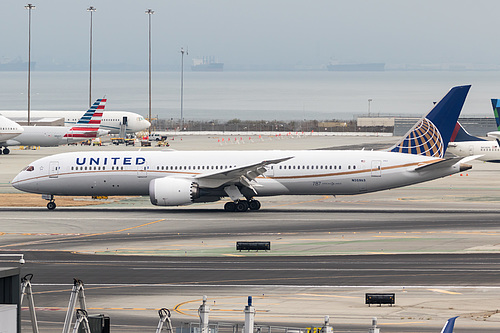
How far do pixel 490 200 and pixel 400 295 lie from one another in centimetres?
3592

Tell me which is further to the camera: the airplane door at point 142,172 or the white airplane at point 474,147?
the white airplane at point 474,147

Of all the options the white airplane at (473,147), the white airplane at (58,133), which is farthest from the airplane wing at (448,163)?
the white airplane at (58,133)

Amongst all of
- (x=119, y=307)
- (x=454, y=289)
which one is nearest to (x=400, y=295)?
(x=454, y=289)

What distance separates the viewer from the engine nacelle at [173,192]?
5272 centimetres

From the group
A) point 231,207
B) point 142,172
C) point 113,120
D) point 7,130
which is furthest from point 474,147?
point 113,120

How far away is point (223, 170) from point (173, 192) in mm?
3353

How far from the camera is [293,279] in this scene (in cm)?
3200

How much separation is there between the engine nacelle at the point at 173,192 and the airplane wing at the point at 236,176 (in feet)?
2.52

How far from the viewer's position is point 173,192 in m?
52.7

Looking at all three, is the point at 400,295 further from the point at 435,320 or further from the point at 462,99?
the point at 462,99

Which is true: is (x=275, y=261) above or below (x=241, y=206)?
below

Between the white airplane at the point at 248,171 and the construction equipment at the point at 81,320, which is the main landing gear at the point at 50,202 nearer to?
the white airplane at the point at 248,171

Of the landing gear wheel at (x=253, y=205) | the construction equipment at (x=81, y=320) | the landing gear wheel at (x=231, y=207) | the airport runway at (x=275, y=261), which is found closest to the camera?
the construction equipment at (x=81, y=320)

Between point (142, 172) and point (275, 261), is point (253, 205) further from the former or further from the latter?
point (275, 261)
